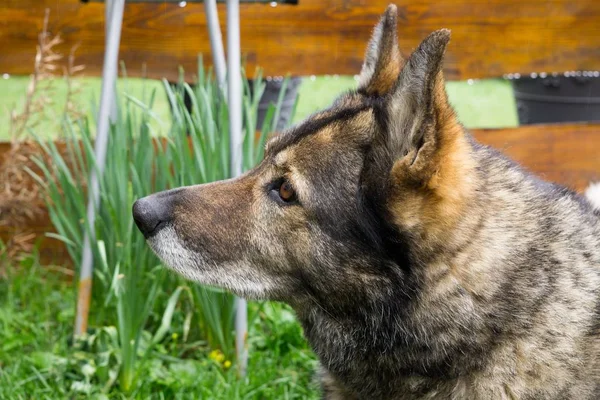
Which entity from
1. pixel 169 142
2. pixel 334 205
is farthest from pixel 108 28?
pixel 334 205

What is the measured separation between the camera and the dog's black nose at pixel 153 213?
106 inches

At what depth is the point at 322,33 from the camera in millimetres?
5180

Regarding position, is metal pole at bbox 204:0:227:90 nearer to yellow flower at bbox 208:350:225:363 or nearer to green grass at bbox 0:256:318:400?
green grass at bbox 0:256:318:400

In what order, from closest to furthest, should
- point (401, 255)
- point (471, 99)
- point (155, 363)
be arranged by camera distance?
point (401, 255)
point (155, 363)
point (471, 99)

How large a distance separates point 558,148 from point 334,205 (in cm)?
323

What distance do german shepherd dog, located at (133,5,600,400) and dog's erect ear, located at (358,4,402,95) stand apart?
104 millimetres

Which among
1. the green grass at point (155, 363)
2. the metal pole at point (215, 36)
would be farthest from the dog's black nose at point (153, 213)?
the metal pole at point (215, 36)

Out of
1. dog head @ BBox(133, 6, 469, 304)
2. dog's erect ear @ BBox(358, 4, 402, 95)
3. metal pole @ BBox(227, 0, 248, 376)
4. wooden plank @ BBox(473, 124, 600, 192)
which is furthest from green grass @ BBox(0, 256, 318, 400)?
wooden plank @ BBox(473, 124, 600, 192)

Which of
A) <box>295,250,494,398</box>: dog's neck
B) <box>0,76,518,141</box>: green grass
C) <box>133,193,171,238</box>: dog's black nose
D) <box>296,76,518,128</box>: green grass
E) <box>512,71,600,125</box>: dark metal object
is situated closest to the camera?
<box>295,250,494,398</box>: dog's neck

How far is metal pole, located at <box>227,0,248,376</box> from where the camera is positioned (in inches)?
143

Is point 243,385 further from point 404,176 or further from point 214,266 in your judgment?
point 404,176

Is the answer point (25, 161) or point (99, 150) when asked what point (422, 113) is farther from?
point (25, 161)

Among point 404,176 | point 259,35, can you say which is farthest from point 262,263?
point 259,35

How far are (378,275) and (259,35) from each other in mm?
2945
